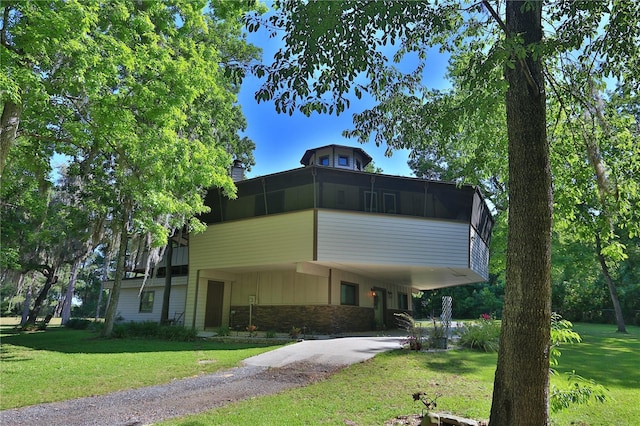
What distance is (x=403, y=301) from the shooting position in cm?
2422

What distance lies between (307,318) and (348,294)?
7.43ft

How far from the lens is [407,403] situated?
5688mm

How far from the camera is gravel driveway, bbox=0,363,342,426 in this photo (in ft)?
16.9

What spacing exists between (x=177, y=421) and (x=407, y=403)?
10.2 feet

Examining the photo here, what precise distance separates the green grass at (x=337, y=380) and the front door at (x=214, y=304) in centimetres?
587

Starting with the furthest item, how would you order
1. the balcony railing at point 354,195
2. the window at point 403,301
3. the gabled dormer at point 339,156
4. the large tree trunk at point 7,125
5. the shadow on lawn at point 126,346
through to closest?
the window at point 403,301 < the gabled dormer at point 339,156 < the balcony railing at point 354,195 < the shadow on lawn at point 126,346 < the large tree trunk at point 7,125

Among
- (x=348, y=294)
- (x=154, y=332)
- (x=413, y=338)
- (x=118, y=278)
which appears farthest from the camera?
(x=348, y=294)

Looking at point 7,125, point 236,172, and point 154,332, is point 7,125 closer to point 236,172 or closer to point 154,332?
point 154,332

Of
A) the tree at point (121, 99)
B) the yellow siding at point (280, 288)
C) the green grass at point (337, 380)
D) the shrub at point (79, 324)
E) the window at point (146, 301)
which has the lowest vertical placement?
the shrub at point (79, 324)

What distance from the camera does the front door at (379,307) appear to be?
19.4 meters

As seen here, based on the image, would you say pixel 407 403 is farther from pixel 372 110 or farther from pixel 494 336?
pixel 494 336

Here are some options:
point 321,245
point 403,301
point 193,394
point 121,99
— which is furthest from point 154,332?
point 403,301

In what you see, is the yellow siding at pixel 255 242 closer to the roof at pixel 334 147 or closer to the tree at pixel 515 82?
the roof at pixel 334 147

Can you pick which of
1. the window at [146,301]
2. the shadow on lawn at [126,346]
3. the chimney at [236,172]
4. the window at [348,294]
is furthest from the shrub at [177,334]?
the chimney at [236,172]
